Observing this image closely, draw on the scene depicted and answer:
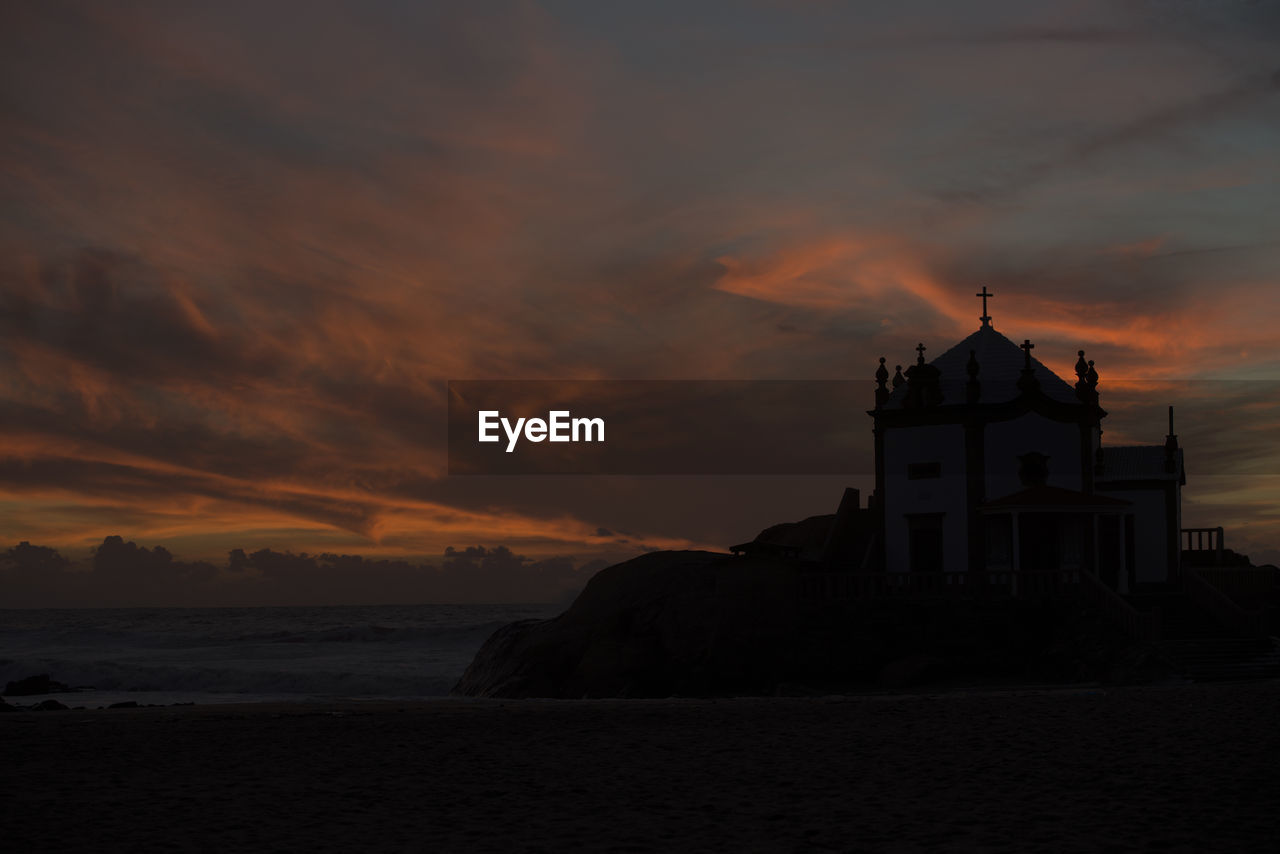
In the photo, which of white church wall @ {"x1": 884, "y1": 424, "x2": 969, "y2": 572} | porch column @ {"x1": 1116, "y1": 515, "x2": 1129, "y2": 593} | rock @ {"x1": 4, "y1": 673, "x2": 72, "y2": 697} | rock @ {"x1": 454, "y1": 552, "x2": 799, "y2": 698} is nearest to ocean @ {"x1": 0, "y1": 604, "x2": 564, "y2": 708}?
rock @ {"x1": 4, "y1": 673, "x2": 72, "y2": 697}

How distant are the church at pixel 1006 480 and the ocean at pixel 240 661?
18205 millimetres

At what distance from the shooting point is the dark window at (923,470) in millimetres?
38094

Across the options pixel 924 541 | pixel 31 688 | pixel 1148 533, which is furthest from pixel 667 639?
pixel 31 688

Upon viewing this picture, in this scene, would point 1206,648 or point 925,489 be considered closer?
point 1206,648

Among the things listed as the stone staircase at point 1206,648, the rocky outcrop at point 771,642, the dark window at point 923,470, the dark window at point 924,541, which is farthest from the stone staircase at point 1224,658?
the dark window at point 923,470

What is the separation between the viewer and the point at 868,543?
4038cm

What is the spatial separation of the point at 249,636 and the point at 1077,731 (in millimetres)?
91647

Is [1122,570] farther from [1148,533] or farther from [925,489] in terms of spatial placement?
[925,489]

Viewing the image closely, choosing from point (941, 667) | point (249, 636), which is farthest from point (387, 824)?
point (249, 636)

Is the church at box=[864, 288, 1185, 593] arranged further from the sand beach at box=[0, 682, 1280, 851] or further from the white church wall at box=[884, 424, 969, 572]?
the sand beach at box=[0, 682, 1280, 851]

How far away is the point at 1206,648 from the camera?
29.6 meters

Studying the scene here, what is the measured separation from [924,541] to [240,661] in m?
51.7

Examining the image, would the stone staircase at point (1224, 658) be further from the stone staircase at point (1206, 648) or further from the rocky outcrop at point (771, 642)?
the rocky outcrop at point (771, 642)

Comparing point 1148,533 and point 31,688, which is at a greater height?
point 1148,533
